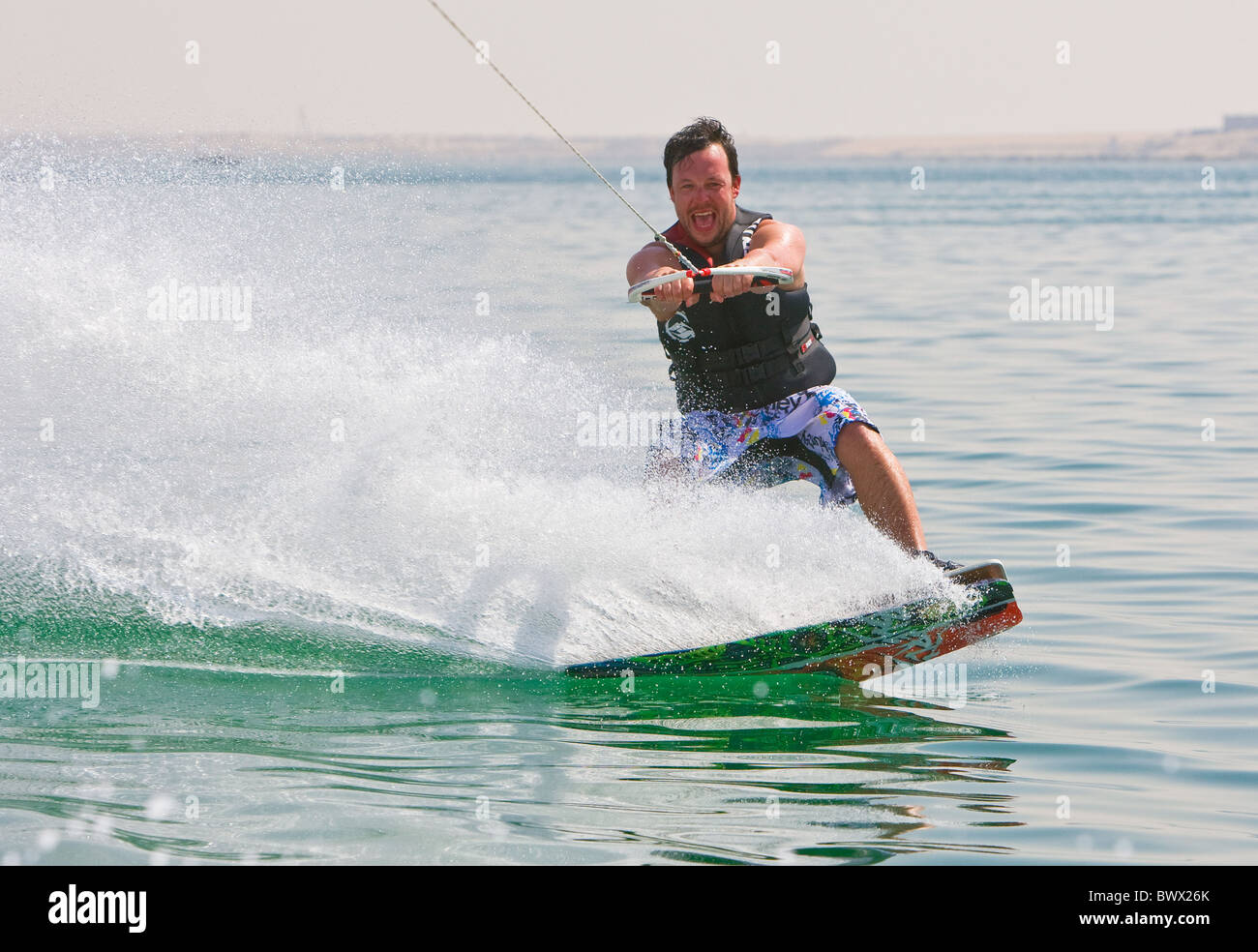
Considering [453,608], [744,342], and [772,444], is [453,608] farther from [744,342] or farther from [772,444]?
[744,342]

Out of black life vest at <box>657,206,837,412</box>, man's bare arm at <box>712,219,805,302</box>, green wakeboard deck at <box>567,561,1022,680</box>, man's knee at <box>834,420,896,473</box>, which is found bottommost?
green wakeboard deck at <box>567,561,1022,680</box>

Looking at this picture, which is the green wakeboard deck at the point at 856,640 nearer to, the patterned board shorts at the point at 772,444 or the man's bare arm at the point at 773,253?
the patterned board shorts at the point at 772,444

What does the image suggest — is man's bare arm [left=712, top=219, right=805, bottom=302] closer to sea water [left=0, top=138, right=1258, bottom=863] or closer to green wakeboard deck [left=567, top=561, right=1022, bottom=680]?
sea water [left=0, top=138, right=1258, bottom=863]

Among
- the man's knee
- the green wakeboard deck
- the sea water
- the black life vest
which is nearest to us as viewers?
the sea water

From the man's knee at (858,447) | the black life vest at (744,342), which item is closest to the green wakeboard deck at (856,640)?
the man's knee at (858,447)

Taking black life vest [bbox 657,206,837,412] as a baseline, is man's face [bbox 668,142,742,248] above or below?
above

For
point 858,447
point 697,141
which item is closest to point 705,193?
point 697,141

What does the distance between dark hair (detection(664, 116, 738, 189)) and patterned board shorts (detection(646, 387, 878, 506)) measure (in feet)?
3.47

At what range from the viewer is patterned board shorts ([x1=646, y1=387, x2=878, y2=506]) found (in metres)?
6.50

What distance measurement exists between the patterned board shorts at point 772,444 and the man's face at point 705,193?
80cm

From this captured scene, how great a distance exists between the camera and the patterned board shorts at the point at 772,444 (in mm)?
6500

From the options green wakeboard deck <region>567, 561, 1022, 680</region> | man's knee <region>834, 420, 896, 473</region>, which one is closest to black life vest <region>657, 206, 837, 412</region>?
man's knee <region>834, 420, 896, 473</region>

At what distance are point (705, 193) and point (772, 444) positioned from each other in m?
1.13

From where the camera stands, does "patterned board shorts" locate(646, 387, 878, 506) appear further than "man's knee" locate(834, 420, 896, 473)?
Yes
